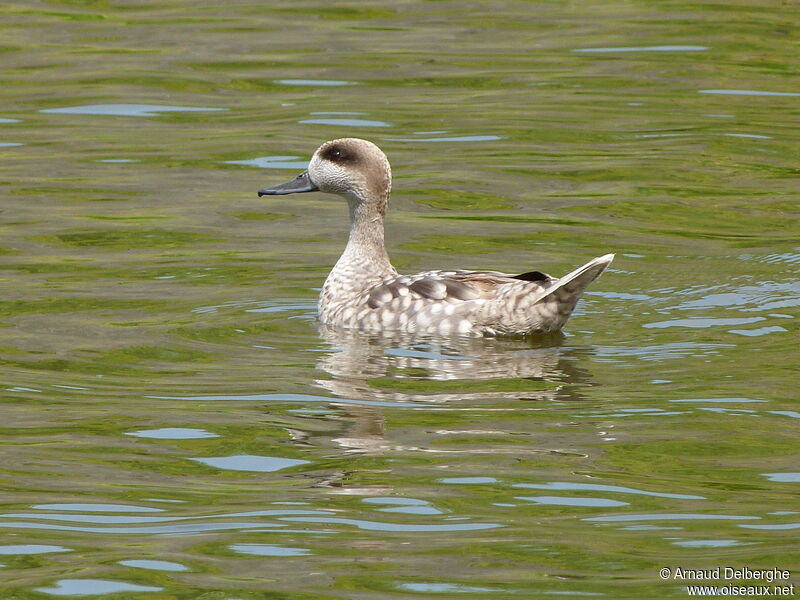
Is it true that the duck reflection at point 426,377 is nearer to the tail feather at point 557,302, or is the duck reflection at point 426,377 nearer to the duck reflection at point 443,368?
the duck reflection at point 443,368

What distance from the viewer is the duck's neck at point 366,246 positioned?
11.8m

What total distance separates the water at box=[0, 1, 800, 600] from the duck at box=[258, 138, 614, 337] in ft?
0.73

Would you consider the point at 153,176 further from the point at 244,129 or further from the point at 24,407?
the point at 24,407

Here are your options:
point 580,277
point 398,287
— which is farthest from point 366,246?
point 580,277

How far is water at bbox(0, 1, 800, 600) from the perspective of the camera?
275 inches

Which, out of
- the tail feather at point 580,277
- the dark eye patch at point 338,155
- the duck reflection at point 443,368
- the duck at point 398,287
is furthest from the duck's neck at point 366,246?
the tail feather at point 580,277

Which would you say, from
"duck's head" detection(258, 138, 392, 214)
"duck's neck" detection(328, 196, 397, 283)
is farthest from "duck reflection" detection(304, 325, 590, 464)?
"duck's head" detection(258, 138, 392, 214)

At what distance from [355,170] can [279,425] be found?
139 inches

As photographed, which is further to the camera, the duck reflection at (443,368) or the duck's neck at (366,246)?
the duck's neck at (366,246)

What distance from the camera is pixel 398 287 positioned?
11.1 metres

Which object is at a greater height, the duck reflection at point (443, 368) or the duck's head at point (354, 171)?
the duck's head at point (354, 171)

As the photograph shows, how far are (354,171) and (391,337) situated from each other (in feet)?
4.94

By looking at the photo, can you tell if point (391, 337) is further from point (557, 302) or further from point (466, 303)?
point (557, 302)

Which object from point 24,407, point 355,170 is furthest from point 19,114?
point 24,407
